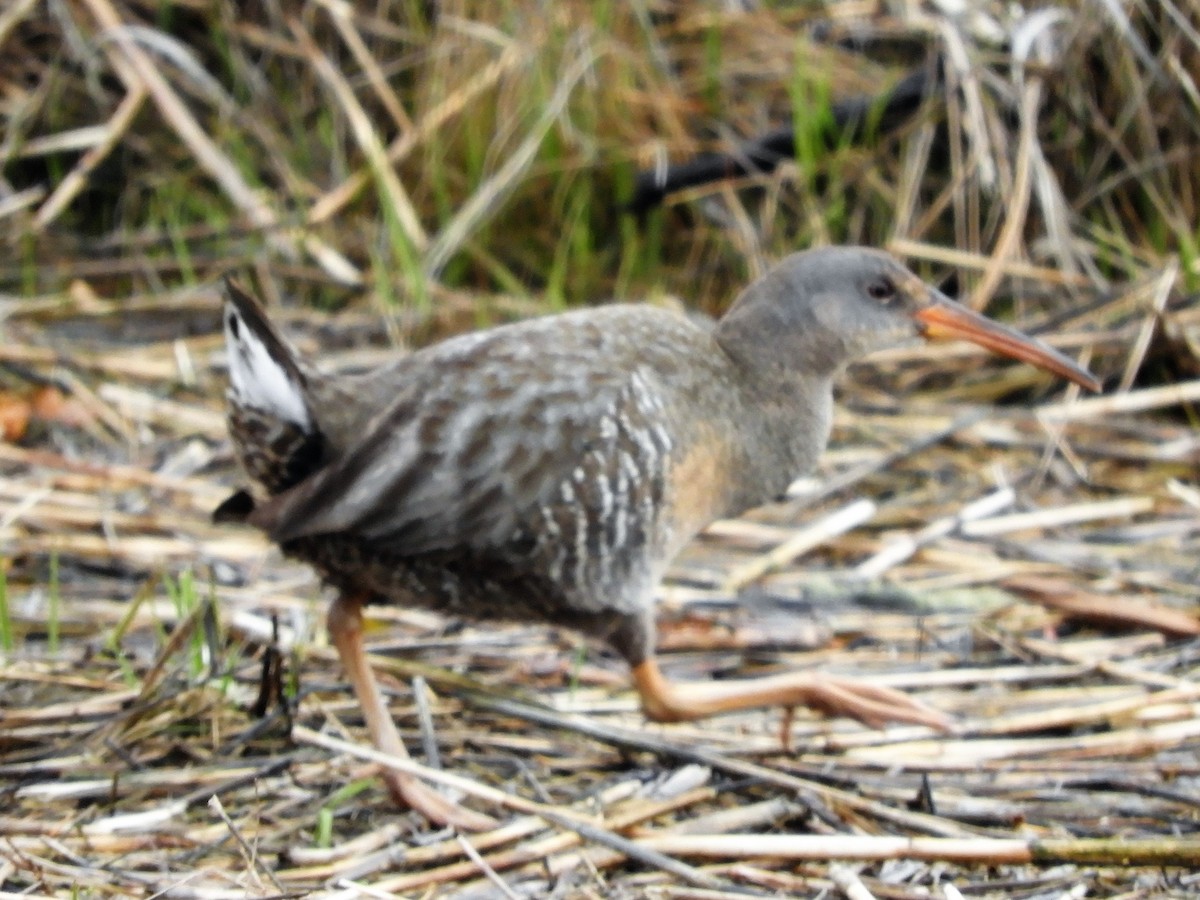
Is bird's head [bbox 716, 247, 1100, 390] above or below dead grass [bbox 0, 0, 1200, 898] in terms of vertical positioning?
above

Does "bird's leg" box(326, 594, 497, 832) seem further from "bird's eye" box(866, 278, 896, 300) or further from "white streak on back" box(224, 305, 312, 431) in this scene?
"bird's eye" box(866, 278, 896, 300)

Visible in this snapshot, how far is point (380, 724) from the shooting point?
3209 millimetres

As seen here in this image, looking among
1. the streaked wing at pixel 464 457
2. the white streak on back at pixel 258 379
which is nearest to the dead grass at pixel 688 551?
the streaked wing at pixel 464 457

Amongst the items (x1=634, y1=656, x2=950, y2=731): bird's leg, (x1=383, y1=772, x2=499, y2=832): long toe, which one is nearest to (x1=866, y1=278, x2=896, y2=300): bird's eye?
(x1=634, y1=656, x2=950, y2=731): bird's leg

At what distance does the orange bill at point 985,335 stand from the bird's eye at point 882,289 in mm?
75

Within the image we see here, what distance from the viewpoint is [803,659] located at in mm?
3828

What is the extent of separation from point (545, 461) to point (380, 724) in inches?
23.8

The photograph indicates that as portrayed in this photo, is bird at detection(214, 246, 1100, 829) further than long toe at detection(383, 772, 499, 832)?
Yes

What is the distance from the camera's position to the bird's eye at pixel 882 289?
3500mm

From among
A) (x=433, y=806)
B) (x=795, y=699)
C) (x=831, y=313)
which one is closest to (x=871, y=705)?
(x=795, y=699)

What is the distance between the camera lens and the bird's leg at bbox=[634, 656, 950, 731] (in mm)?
3328

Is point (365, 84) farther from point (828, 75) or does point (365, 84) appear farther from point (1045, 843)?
point (1045, 843)

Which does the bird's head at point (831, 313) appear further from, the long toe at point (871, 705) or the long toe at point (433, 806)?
the long toe at point (433, 806)

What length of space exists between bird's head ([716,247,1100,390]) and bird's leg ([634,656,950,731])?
643 millimetres
